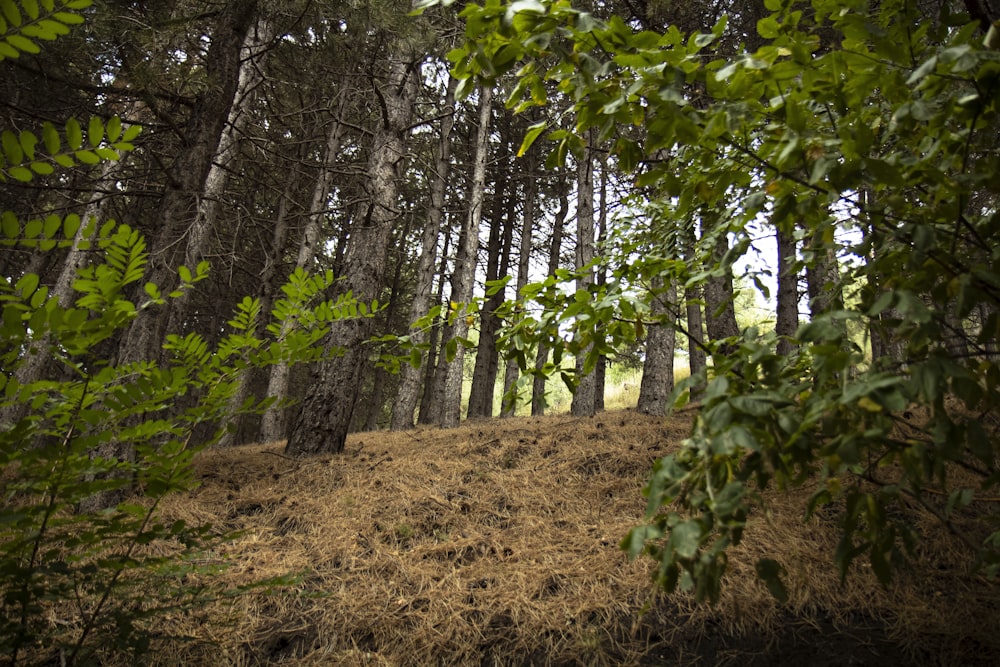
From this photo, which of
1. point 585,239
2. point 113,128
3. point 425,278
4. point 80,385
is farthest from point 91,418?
point 425,278

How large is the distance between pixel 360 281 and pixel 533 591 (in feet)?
13.9

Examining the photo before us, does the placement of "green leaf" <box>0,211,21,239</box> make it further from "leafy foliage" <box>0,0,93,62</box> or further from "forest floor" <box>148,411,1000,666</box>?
"forest floor" <box>148,411,1000,666</box>

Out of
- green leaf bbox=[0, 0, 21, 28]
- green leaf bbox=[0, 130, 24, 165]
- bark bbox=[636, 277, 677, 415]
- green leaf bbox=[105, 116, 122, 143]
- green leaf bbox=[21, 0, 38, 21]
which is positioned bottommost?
green leaf bbox=[0, 130, 24, 165]

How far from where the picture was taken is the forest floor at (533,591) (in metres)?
2.47

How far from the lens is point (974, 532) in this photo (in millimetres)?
2891

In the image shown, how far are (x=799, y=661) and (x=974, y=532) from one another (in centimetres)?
148

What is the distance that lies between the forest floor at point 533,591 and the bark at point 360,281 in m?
1.28

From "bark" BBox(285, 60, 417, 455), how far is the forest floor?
4.19 feet

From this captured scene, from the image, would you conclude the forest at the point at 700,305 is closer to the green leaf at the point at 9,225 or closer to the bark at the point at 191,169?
the green leaf at the point at 9,225

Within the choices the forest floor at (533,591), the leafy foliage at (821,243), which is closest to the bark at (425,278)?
the forest floor at (533,591)

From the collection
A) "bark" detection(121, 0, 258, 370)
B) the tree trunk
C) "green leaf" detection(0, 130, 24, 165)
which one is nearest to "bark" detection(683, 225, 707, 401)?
"green leaf" detection(0, 130, 24, 165)

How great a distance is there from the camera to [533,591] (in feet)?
9.81

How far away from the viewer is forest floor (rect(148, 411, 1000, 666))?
2.47m

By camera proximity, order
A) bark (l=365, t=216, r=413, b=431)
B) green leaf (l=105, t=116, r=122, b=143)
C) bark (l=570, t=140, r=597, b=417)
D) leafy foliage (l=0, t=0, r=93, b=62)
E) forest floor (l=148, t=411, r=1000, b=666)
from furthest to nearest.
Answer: bark (l=365, t=216, r=413, b=431) < bark (l=570, t=140, r=597, b=417) < forest floor (l=148, t=411, r=1000, b=666) < green leaf (l=105, t=116, r=122, b=143) < leafy foliage (l=0, t=0, r=93, b=62)
